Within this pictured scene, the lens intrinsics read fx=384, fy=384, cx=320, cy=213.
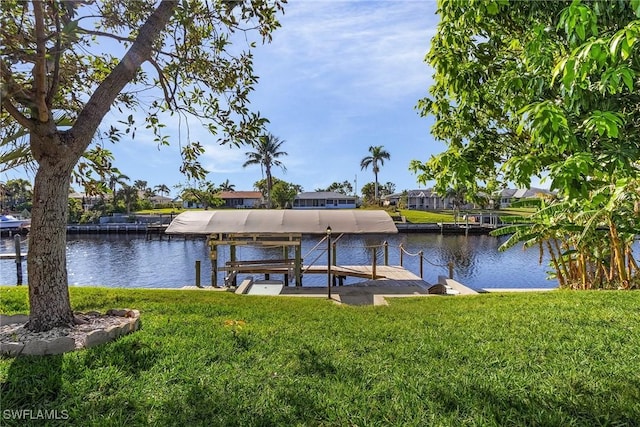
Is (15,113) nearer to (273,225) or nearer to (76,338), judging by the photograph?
(76,338)

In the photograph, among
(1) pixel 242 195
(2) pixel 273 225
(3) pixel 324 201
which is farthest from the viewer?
(1) pixel 242 195

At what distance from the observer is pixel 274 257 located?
105 ft

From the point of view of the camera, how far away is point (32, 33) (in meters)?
5.29

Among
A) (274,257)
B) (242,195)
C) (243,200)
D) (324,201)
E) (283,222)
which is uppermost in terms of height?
(242,195)

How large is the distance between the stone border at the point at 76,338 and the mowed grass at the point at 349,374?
199 mm

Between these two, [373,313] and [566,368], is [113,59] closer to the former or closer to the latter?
[373,313]

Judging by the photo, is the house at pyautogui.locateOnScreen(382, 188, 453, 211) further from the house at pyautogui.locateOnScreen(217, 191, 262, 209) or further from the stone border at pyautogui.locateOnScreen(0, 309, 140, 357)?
the stone border at pyautogui.locateOnScreen(0, 309, 140, 357)

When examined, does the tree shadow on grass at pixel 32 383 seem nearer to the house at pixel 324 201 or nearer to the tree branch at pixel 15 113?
the tree branch at pixel 15 113

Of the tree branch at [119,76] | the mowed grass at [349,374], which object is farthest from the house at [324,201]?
the tree branch at [119,76]

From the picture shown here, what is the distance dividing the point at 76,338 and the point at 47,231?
54.1 inches

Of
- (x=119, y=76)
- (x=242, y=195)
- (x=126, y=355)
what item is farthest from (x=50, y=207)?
(x=242, y=195)

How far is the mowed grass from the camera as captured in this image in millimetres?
3137

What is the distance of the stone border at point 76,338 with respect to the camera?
14.3ft

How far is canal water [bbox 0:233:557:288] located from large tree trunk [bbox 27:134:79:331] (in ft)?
32.8
